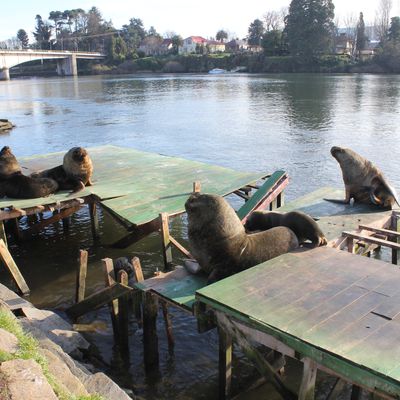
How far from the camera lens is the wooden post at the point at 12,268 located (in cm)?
948

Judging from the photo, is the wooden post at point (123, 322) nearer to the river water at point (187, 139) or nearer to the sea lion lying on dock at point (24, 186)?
the river water at point (187, 139)

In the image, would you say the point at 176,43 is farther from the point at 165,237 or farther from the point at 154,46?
the point at 165,237

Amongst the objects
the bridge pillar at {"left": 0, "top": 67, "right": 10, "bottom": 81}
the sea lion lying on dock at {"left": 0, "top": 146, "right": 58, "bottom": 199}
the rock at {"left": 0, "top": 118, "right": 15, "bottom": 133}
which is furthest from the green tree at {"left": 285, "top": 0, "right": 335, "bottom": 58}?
the sea lion lying on dock at {"left": 0, "top": 146, "right": 58, "bottom": 199}

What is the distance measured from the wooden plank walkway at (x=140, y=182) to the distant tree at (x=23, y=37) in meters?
141

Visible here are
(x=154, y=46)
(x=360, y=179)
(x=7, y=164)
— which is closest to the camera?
(x=360, y=179)

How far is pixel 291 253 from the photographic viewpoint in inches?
278

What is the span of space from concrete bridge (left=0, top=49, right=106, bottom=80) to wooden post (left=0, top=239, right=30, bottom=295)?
8003 cm

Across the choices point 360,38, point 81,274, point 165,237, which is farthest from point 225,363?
point 360,38

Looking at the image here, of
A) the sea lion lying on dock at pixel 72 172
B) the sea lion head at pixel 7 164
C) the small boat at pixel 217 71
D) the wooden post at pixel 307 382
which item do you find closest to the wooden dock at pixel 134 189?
the sea lion lying on dock at pixel 72 172

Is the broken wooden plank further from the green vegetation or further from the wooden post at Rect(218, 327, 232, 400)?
the green vegetation

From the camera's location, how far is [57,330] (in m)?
7.58

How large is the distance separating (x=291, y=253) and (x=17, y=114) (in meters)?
37.8

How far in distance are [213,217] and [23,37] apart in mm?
152001

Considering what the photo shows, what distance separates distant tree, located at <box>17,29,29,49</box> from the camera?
142 m
